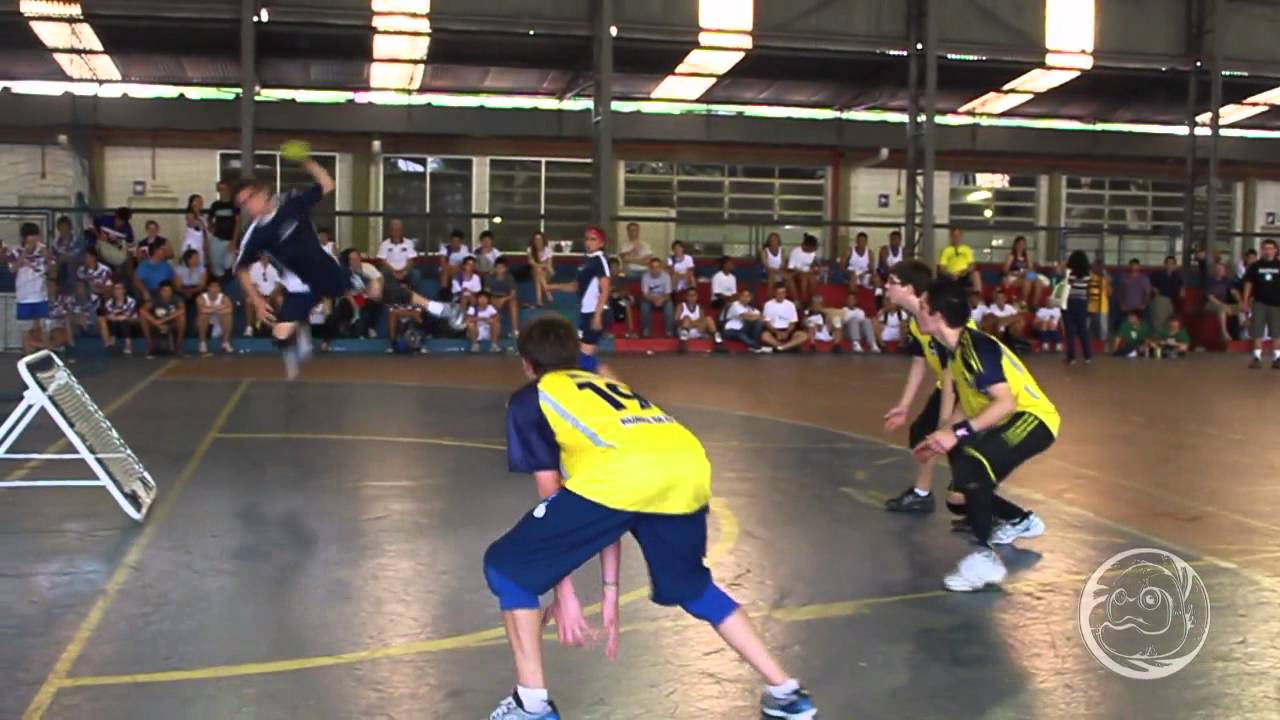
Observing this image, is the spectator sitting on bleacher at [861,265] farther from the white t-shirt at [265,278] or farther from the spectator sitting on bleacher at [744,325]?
the white t-shirt at [265,278]

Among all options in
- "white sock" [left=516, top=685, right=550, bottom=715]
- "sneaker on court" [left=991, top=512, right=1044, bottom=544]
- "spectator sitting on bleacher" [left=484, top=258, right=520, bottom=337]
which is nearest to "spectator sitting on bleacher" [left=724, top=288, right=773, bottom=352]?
"spectator sitting on bleacher" [left=484, top=258, right=520, bottom=337]

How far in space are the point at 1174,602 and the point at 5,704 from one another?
5.14m

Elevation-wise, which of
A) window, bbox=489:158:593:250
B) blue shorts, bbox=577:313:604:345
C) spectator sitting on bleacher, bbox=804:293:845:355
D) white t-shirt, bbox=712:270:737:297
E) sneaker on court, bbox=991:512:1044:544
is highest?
window, bbox=489:158:593:250

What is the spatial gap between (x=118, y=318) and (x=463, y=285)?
5987 mm

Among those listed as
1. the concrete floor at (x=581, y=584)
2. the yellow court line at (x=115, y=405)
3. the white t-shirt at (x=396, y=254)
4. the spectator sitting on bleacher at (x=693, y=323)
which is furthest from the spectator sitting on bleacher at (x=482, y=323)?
the concrete floor at (x=581, y=584)

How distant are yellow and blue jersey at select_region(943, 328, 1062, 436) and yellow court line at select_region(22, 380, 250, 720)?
14.5ft

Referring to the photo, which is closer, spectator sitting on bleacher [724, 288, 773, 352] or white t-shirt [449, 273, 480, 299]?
white t-shirt [449, 273, 480, 299]

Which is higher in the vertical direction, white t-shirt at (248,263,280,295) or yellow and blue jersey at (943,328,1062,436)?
white t-shirt at (248,263,280,295)

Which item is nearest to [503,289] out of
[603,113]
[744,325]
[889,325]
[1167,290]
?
[603,113]

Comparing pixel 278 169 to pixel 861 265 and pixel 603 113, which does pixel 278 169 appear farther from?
pixel 861 265

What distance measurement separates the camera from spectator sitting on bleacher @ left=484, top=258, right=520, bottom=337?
23.5 m

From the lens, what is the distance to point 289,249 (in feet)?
36.4

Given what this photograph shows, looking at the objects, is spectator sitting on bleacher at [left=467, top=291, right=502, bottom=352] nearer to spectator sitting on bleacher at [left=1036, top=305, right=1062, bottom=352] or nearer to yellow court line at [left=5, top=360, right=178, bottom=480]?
yellow court line at [left=5, top=360, right=178, bottom=480]

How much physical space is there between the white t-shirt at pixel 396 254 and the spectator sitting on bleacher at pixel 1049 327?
12922 millimetres
